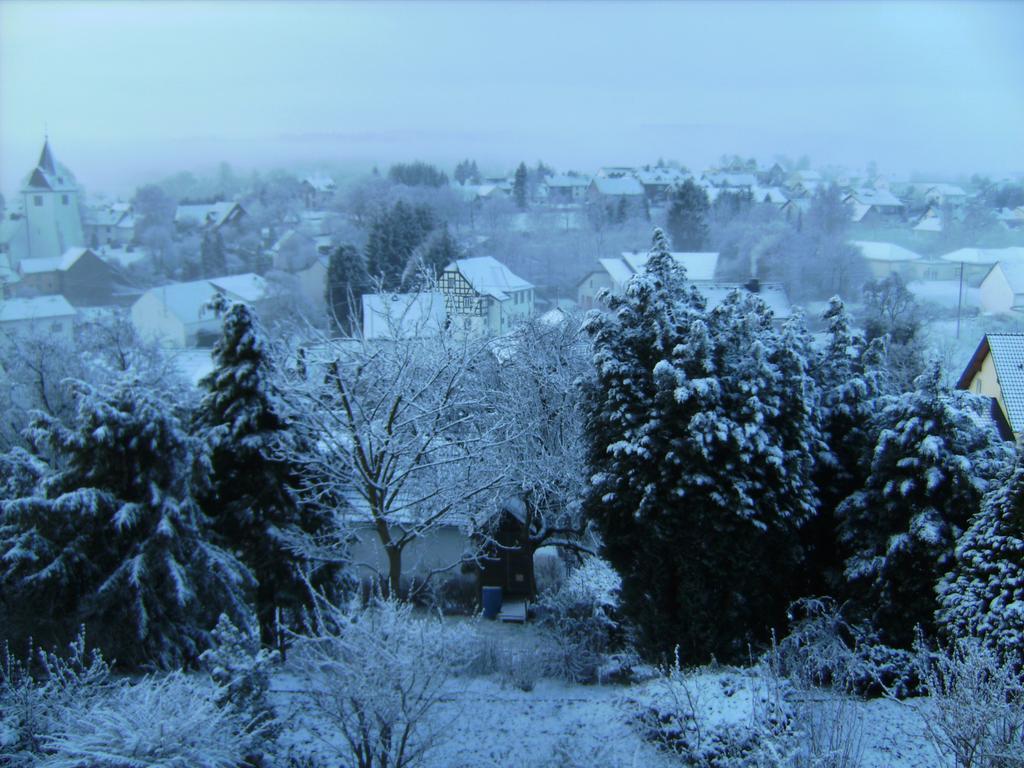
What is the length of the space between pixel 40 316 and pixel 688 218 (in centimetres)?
1497

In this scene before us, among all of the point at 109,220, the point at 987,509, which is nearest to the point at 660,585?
the point at 987,509

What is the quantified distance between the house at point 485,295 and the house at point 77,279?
32.3ft

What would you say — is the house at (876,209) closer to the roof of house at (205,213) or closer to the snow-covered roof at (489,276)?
the snow-covered roof at (489,276)

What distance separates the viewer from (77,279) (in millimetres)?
19641

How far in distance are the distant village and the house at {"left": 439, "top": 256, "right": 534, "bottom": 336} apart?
50 millimetres

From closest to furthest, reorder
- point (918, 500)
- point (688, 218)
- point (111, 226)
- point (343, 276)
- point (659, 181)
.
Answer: point (918, 500) < point (343, 276) < point (688, 218) < point (659, 181) < point (111, 226)

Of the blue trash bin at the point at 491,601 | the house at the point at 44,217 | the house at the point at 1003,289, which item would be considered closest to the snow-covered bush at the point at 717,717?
the blue trash bin at the point at 491,601

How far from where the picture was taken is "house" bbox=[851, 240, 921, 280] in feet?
58.0

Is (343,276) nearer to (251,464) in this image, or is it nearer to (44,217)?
(44,217)

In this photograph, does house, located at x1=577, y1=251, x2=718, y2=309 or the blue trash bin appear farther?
house, located at x1=577, y1=251, x2=718, y2=309

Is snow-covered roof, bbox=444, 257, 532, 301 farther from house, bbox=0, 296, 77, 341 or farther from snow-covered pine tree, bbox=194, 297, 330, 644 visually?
house, bbox=0, 296, 77, 341

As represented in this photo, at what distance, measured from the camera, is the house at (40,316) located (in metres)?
15.6

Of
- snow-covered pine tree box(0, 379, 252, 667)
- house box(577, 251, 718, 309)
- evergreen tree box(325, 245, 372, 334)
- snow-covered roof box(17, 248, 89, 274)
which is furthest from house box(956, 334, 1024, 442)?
snow-covered roof box(17, 248, 89, 274)

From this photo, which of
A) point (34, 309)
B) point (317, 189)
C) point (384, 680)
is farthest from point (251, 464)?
point (317, 189)
